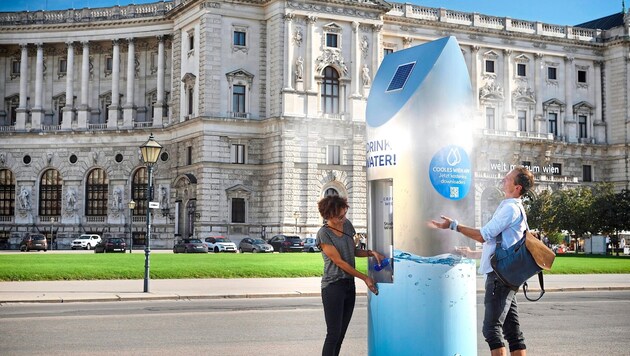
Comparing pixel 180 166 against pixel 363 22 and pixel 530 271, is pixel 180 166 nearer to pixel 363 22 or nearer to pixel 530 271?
pixel 363 22

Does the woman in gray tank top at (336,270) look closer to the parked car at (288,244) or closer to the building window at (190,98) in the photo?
the parked car at (288,244)

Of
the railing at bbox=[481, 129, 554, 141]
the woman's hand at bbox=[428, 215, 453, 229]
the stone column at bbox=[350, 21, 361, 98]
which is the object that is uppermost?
the stone column at bbox=[350, 21, 361, 98]

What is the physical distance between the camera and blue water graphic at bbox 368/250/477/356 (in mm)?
10445

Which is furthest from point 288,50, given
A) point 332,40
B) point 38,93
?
point 38,93

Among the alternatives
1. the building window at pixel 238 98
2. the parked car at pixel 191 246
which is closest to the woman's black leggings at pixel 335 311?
the parked car at pixel 191 246

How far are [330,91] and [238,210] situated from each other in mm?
13285

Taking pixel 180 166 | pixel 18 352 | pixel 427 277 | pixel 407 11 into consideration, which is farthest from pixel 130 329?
pixel 407 11

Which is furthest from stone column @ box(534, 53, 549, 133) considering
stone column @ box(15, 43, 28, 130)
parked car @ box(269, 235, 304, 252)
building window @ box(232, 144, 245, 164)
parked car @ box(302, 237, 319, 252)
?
stone column @ box(15, 43, 28, 130)

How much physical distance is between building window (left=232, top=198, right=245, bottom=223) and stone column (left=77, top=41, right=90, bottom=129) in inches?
796

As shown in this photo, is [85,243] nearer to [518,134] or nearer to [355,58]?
[355,58]

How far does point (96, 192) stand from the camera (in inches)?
3391

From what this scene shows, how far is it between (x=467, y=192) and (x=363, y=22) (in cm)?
6911

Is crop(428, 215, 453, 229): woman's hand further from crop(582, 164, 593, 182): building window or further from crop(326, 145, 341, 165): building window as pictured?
crop(582, 164, 593, 182): building window

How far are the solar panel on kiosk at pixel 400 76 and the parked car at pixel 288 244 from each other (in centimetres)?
5522
